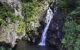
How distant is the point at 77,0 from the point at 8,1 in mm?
3878

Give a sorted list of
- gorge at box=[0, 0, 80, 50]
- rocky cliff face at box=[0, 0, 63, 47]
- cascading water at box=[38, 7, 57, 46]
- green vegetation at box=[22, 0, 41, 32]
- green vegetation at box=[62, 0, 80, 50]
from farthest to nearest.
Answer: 1. cascading water at box=[38, 7, 57, 46]
2. green vegetation at box=[22, 0, 41, 32]
3. rocky cliff face at box=[0, 0, 63, 47]
4. gorge at box=[0, 0, 80, 50]
5. green vegetation at box=[62, 0, 80, 50]

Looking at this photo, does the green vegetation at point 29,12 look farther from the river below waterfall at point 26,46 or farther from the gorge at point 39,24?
the river below waterfall at point 26,46

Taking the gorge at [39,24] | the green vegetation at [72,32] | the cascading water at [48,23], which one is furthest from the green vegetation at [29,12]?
the green vegetation at [72,32]

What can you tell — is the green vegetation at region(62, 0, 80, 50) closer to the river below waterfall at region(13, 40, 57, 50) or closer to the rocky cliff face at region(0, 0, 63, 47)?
the rocky cliff face at region(0, 0, 63, 47)

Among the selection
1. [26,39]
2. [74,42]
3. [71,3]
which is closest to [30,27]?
[26,39]

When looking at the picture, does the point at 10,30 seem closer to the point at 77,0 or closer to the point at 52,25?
the point at 52,25

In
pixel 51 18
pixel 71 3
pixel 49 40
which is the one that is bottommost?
pixel 49 40

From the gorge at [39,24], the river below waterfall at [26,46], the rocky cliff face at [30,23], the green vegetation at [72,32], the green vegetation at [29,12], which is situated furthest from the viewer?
the green vegetation at [29,12]

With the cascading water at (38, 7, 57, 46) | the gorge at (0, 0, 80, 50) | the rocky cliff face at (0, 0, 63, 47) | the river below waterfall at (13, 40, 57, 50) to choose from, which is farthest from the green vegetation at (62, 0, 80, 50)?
the cascading water at (38, 7, 57, 46)

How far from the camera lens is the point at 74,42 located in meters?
10.0

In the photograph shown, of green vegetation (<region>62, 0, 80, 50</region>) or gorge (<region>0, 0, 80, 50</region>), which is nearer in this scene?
green vegetation (<region>62, 0, 80, 50</region>)

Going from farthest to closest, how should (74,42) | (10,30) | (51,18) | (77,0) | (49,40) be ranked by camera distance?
(51,18) → (49,40) → (10,30) → (77,0) → (74,42)

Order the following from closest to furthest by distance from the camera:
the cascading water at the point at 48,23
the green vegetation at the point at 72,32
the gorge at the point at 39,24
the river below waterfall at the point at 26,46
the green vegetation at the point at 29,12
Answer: the green vegetation at the point at 72,32 < the gorge at the point at 39,24 < the river below waterfall at the point at 26,46 < the green vegetation at the point at 29,12 < the cascading water at the point at 48,23

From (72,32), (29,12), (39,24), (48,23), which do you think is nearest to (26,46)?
Answer: (39,24)
